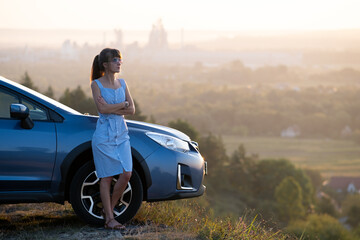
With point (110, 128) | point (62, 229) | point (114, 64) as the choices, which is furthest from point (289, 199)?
point (114, 64)

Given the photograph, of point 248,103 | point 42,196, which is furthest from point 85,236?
point 248,103

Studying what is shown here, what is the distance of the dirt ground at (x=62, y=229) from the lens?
176 inches

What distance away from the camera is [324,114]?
172 m

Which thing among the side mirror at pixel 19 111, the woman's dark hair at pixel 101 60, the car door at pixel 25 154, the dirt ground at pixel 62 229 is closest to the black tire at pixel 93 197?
the dirt ground at pixel 62 229

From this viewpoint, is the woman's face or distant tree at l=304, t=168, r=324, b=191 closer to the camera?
the woman's face

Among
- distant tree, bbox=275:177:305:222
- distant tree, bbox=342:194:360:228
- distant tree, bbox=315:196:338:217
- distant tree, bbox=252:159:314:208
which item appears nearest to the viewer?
distant tree, bbox=275:177:305:222

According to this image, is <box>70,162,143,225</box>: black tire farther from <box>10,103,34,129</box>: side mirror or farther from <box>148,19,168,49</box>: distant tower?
<box>148,19,168,49</box>: distant tower

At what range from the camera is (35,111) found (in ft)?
14.8

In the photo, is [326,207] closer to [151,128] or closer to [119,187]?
[151,128]

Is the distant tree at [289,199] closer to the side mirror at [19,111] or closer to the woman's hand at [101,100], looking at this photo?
the woman's hand at [101,100]

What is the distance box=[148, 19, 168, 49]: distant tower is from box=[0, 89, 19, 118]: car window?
165 metres

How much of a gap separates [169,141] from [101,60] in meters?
1.00

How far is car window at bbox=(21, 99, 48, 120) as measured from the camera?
177 inches

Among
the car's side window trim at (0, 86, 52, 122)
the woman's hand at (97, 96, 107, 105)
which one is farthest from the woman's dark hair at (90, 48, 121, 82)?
the car's side window trim at (0, 86, 52, 122)
